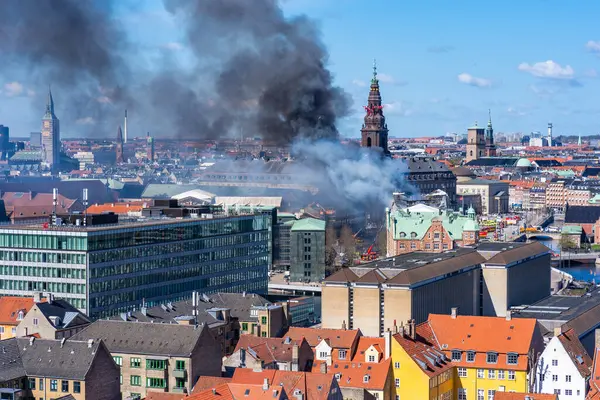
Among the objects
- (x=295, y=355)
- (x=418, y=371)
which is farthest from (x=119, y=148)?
(x=418, y=371)

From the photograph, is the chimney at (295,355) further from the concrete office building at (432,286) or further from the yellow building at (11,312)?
the yellow building at (11,312)

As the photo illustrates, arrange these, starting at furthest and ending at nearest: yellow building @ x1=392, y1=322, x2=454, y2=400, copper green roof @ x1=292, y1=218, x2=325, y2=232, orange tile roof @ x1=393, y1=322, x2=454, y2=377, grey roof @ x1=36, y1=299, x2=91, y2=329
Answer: copper green roof @ x1=292, y1=218, x2=325, y2=232
grey roof @ x1=36, y1=299, x2=91, y2=329
orange tile roof @ x1=393, y1=322, x2=454, y2=377
yellow building @ x1=392, y1=322, x2=454, y2=400

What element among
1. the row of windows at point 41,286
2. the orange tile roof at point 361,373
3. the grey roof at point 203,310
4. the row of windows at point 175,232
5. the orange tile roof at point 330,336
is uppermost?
the row of windows at point 175,232

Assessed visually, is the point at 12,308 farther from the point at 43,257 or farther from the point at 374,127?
the point at 374,127

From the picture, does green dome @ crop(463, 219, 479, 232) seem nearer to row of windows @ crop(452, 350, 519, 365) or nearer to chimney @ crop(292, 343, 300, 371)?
row of windows @ crop(452, 350, 519, 365)

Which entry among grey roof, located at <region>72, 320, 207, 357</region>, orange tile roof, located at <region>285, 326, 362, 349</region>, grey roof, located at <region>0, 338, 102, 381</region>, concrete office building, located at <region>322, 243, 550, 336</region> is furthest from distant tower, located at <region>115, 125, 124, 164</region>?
grey roof, located at <region>0, 338, 102, 381</region>

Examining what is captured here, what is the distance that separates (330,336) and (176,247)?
1709 cm

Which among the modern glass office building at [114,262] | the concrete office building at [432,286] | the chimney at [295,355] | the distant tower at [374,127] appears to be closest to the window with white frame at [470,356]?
the concrete office building at [432,286]

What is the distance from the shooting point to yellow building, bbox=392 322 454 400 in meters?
35.6

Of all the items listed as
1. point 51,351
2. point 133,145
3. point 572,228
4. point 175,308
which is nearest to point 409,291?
point 175,308

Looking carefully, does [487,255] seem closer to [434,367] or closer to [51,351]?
[434,367]

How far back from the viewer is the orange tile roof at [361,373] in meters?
35.0

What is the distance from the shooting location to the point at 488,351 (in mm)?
37625

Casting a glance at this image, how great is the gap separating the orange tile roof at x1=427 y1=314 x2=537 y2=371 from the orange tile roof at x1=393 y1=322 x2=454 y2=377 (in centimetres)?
36
